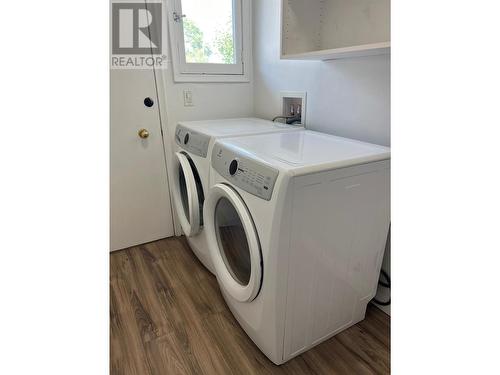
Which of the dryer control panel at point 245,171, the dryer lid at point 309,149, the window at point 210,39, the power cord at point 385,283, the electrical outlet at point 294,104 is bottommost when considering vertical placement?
the power cord at point 385,283

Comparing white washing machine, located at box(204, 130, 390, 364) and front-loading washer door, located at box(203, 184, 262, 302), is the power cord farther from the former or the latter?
front-loading washer door, located at box(203, 184, 262, 302)

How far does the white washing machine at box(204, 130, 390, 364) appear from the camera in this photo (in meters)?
0.99

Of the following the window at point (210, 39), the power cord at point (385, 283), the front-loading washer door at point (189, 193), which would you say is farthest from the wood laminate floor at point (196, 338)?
the window at point (210, 39)

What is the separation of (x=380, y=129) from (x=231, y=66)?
134cm

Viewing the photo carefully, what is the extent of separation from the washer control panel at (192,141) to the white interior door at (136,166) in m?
0.26

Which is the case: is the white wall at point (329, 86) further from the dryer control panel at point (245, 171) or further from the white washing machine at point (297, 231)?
the dryer control panel at point (245, 171)

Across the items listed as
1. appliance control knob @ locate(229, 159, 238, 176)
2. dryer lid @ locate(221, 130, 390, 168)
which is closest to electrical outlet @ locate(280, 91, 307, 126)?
dryer lid @ locate(221, 130, 390, 168)

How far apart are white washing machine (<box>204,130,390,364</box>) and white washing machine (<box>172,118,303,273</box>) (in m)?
0.15

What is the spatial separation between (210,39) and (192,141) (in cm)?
96

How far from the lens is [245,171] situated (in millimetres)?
1098

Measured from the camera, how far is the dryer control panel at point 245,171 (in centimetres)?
98
